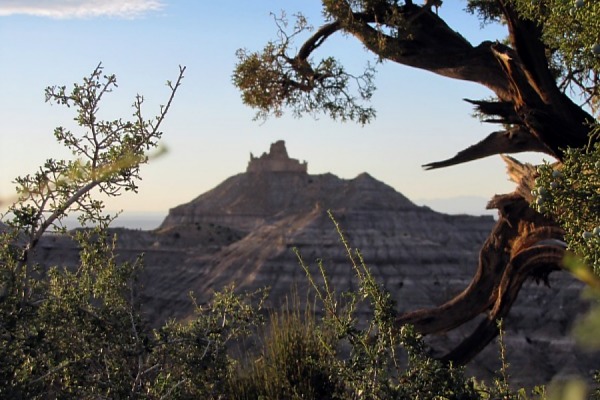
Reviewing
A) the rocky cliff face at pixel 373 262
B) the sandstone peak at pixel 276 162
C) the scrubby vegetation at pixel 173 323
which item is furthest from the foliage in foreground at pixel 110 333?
the sandstone peak at pixel 276 162

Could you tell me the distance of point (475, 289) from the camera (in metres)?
11.4

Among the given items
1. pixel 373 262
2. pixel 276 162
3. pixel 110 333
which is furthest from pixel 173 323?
pixel 276 162

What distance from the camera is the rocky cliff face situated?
54.8 meters

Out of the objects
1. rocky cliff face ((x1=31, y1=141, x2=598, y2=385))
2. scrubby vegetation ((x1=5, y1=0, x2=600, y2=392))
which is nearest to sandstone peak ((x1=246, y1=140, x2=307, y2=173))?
rocky cliff face ((x1=31, y1=141, x2=598, y2=385))

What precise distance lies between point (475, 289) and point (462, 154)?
2355mm

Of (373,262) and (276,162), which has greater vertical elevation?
(276,162)

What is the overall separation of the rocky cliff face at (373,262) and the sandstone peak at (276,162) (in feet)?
111

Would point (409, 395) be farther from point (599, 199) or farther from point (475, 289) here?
point (475, 289)

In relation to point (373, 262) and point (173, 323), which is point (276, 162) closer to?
point (373, 262)

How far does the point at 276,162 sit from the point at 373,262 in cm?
7755

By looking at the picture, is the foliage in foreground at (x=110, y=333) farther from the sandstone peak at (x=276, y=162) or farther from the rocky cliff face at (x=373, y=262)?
the sandstone peak at (x=276, y=162)

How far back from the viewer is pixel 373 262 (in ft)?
230

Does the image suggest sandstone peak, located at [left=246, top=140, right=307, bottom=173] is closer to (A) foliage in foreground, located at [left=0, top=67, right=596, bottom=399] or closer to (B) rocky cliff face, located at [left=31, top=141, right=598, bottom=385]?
(B) rocky cliff face, located at [left=31, top=141, right=598, bottom=385]

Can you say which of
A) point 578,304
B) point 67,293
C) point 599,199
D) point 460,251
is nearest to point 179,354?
point 67,293
